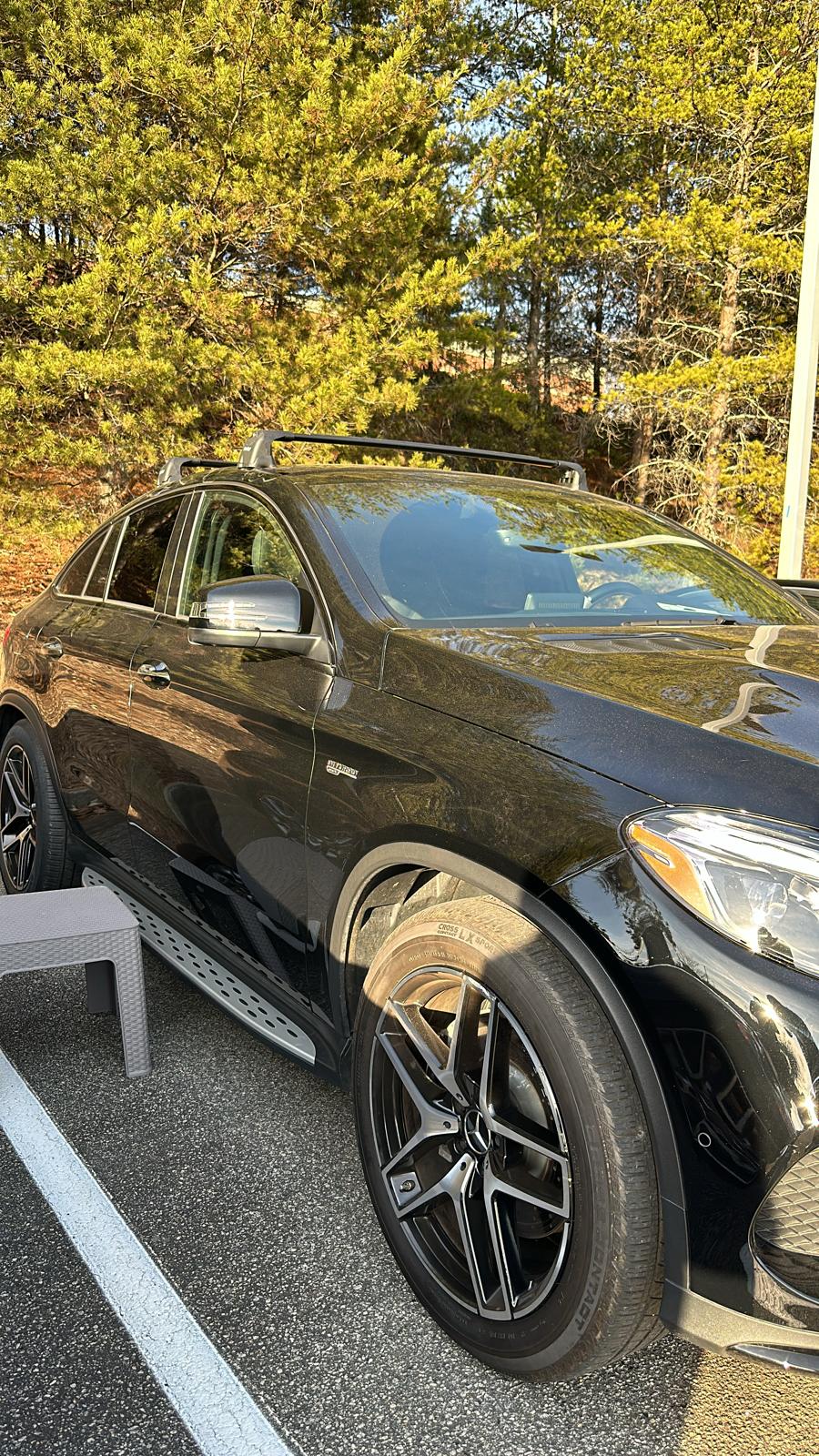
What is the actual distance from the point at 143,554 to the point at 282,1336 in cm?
260

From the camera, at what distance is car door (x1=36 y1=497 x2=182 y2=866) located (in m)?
3.61

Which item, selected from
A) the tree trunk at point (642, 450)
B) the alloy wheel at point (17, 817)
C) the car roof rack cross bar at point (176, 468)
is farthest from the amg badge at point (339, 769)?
the tree trunk at point (642, 450)

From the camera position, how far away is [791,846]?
1.63 m

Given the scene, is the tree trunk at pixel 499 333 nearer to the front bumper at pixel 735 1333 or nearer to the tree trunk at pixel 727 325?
the tree trunk at pixel 727 325

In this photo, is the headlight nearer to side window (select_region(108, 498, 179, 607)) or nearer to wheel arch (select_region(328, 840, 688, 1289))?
wheel arch (select_region(328, 840, 688, 1289))

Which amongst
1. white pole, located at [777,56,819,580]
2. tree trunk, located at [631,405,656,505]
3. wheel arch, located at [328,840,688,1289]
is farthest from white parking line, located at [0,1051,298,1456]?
tree trunk, located at [631,405,656,505]

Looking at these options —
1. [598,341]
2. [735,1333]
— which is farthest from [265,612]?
[598,341]

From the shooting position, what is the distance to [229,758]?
2.88 meters

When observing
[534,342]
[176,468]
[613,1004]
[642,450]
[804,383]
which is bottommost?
[613,1004]

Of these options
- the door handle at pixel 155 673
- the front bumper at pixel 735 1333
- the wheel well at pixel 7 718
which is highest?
the door handle at pixel 155 673

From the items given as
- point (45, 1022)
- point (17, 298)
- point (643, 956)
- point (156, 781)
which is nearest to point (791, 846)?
point (643, 956)

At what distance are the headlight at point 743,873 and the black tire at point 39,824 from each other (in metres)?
2.93

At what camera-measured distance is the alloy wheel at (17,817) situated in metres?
4.34

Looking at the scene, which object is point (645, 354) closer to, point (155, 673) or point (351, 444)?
point (351, 444)
